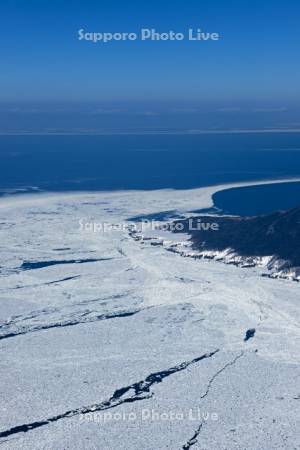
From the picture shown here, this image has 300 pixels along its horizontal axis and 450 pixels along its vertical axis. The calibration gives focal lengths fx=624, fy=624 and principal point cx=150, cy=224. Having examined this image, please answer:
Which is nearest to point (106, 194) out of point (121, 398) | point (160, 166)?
point (160, 166)

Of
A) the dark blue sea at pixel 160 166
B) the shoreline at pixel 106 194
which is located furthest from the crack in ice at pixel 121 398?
the shoreline at pixel 106 194

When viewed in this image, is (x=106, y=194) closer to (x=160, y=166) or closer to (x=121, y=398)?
(x=160, y=166)

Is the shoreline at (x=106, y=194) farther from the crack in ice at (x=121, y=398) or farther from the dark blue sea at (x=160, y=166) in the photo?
the crack in ice at (x=121, y=398)

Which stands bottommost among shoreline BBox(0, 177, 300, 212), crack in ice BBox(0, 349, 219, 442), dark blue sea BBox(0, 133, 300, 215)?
crack in ice BBox(0, 349, 219, 442)

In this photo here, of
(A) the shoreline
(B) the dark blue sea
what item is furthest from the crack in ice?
(A) the shoreline

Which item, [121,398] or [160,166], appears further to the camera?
[160,166]

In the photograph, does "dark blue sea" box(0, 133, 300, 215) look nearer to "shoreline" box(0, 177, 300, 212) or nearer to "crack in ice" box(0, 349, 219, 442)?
"shoreline" box(0, 177, 300, 212)

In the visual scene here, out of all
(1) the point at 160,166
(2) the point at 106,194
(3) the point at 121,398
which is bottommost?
(3) the point at 121,398

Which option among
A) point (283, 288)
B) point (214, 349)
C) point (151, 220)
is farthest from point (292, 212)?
point (214, 349)

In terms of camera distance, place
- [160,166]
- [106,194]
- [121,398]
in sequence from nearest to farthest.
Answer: [121,398], [106,194], [160,166]
